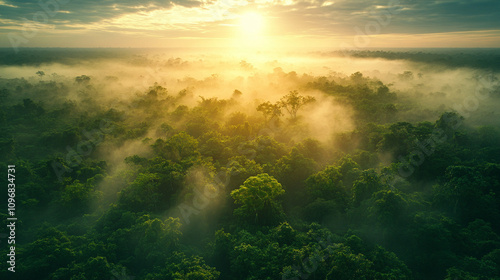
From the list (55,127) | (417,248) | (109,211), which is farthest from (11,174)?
(417,248)

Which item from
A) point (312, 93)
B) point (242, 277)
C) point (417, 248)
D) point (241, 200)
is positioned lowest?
point (242, 277)

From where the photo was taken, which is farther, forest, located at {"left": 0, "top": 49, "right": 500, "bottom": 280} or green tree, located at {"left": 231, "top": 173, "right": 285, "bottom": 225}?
green tree, located at {"left": 231, "top": 173, "right": 285, "bottom": 225}

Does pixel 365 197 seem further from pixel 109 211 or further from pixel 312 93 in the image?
pixel 312 93

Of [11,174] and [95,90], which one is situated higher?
[95,90]

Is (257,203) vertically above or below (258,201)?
below

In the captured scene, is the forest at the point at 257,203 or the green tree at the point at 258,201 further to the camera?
the green tree at the point at 258,201

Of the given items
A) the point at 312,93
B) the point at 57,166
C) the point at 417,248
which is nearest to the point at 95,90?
the point at 57,166

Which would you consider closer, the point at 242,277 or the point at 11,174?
the point at 242,277

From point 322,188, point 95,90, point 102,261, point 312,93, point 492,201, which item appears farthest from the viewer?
point 95,90

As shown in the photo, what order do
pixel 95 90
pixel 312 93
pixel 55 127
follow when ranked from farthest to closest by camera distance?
pixel 95 90 → pixel 312 93 → pixel 55 127
